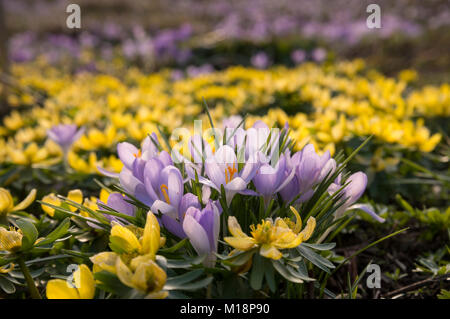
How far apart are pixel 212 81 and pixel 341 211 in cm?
349

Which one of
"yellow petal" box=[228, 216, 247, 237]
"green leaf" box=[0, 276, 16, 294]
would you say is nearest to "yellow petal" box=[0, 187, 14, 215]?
"green leaf" box=[0, 276, 16, 294]

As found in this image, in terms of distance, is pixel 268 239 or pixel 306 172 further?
pixel 306 172

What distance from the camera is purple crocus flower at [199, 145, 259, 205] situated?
0.97 m

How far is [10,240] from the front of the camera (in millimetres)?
977

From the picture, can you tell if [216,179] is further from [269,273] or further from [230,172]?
[269,273]

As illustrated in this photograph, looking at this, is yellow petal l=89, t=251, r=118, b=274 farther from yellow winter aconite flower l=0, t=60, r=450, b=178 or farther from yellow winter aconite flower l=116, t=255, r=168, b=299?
yellow winter aconite flower l=0, t=60, r=450, b=178

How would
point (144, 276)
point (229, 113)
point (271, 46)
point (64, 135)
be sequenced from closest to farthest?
point (144, 276) → point (64, 135) → point (229, 113) → point (271, 46)

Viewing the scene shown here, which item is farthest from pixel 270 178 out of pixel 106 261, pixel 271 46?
pixel 271 46

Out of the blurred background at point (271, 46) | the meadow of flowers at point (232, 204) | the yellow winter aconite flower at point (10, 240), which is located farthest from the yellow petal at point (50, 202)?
the blurred background at point (271, 46)

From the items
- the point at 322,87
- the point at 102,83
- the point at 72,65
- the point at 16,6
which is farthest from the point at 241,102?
the point at 16,6

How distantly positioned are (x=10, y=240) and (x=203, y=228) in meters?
0.47

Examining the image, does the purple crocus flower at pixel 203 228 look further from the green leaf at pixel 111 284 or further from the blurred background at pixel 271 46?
the blurred background at pixel 271 46

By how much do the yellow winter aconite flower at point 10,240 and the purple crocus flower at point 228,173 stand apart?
0.46 meters

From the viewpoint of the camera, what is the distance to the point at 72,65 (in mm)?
7324
